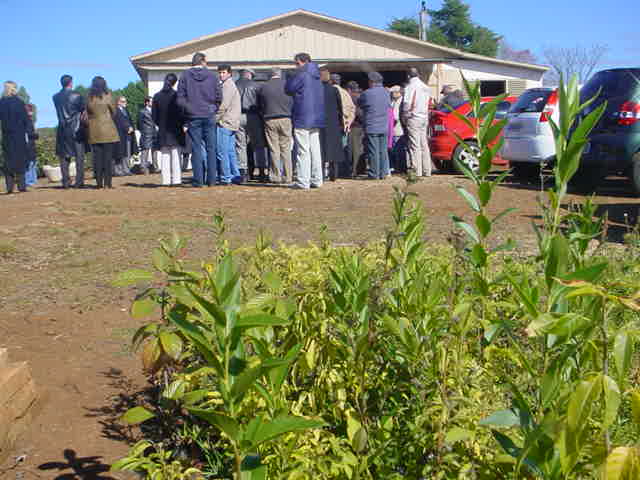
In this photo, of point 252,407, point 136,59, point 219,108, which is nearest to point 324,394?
point 252,407

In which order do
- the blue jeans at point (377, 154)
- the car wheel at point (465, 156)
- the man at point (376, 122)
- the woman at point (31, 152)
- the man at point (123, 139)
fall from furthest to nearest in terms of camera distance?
the man at point (123, 139)
the woman at point (31, 152)
the blue jeans at point (377, 154)
the man at point (376, 122)
the car wheel at point (465, 156)

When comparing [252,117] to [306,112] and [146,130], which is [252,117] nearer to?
[306,112]

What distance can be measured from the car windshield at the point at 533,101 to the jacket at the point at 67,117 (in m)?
8.22

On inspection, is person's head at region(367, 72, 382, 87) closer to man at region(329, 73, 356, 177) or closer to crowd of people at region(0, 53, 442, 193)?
crowd of people at region(0, 53, 442, 193)

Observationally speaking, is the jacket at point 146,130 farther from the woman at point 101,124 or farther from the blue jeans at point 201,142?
the blue jeans at point 201,142

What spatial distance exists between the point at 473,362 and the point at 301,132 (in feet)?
33.6

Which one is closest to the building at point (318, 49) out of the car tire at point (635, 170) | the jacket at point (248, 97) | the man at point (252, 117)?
the man at point (252, 117)

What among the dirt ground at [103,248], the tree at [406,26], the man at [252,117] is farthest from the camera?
the tree at [406,26]

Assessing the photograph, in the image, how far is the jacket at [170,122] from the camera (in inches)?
528

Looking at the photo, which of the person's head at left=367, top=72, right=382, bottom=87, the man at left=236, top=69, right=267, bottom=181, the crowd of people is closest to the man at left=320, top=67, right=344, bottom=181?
the crowd of people

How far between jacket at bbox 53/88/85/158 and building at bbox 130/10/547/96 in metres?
12.0

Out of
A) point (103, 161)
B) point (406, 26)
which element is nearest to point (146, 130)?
point (103, 161)

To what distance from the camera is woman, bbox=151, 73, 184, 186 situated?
13.5m

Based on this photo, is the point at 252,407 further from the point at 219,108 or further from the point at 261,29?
the point at 261,29
